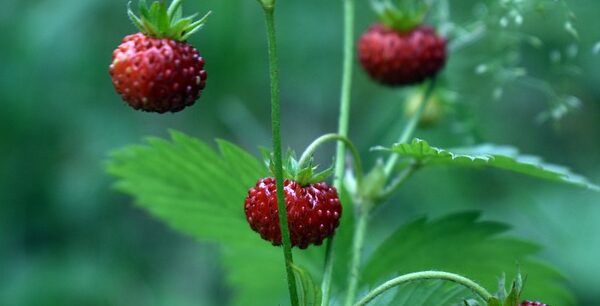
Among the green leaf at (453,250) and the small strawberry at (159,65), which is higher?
the small strawberry at (159,65)

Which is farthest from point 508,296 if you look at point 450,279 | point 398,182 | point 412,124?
point 412,124

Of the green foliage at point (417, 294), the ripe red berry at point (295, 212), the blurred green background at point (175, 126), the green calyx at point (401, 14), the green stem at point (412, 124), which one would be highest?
the green calyx at point (401, 14)

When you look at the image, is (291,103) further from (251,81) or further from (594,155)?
(594,155)

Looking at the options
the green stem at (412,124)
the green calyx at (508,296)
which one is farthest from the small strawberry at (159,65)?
the green stem at (412,124)

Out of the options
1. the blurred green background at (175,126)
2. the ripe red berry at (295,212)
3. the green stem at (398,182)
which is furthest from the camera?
the blurred green background at (175,126)

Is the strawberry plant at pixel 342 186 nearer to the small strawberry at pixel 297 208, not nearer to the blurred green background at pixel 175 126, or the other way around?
the small strawberry at pixel 297 208

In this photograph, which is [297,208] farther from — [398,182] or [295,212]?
[398,182]

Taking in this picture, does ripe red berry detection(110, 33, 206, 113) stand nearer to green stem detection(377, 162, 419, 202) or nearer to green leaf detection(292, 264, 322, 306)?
green leaf detection(292, 264, 322, 306)

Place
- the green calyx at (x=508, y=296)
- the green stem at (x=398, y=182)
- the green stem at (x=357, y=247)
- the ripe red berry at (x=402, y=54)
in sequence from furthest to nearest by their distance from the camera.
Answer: the ripe red berry at (x=402, y=54) → the green stem at (x=398, y=182) → the green stem at (x=357, y=247) → the green calyx at (x=508, y=296)
